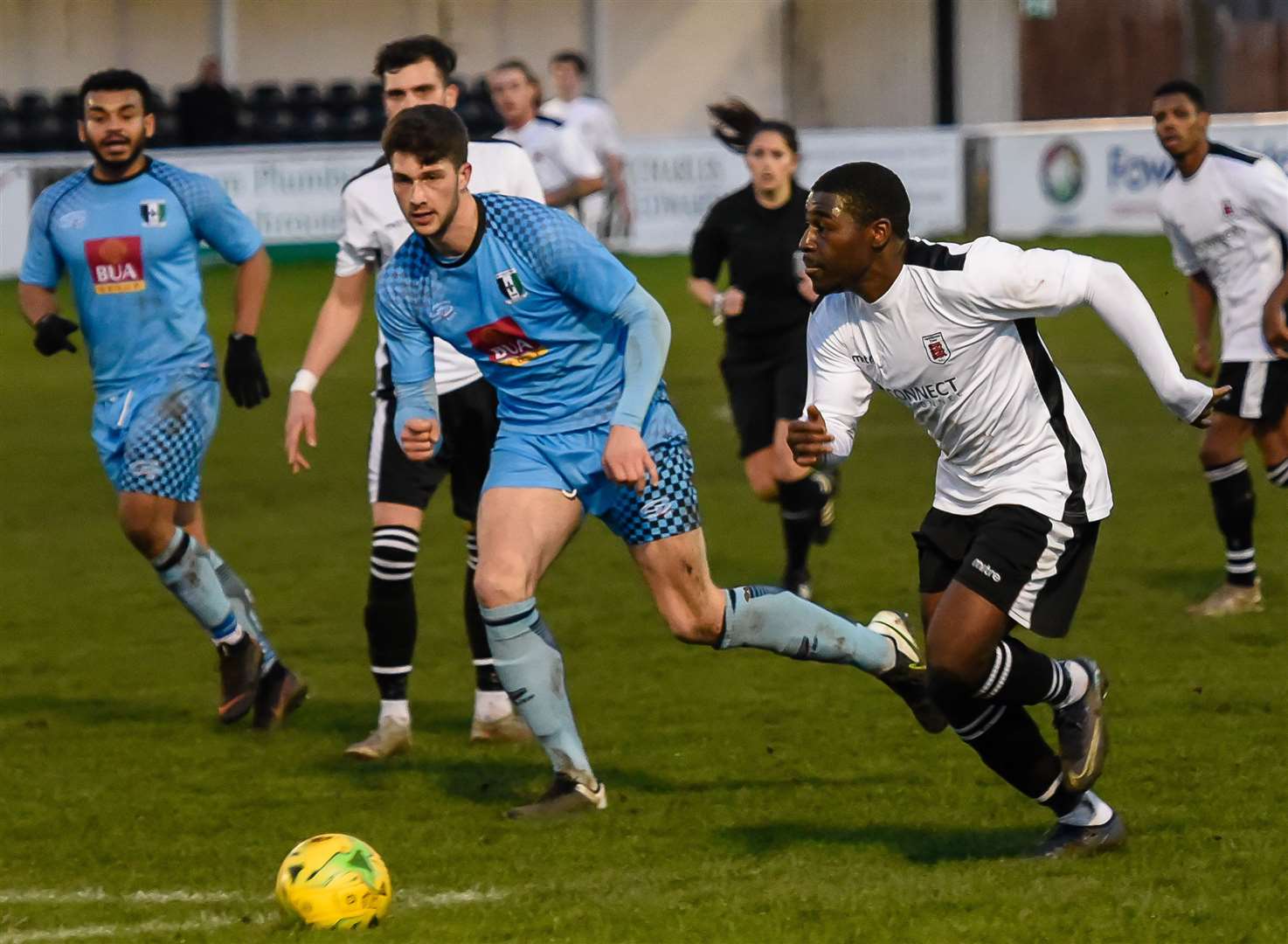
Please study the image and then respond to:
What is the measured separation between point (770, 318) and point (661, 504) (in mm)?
4123

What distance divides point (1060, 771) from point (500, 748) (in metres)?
2.37

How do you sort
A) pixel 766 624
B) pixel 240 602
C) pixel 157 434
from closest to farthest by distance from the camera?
pixel 766 624
pixel 157 434
pixel 240 602

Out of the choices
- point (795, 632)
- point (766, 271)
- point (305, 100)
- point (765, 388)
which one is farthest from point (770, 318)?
point (305, 100)

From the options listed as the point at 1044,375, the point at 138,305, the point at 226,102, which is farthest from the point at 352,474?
the point at 226,102

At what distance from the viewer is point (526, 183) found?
7.41 metres

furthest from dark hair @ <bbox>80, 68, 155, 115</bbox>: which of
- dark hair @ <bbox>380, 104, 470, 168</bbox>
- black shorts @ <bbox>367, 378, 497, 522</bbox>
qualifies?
dark hair @ <bbox>380, 104, 470, 168</bbox>

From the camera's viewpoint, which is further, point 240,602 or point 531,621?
point 240,602

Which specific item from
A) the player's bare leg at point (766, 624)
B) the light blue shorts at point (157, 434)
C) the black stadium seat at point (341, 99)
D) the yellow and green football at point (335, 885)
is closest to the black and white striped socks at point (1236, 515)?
the player's bare leg at point (766, 624)

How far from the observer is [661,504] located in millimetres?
6148

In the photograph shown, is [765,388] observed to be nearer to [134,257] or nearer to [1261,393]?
[1261,393]

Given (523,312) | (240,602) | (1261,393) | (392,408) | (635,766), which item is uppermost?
(523,312)

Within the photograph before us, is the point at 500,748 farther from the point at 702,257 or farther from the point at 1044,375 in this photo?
the point at 702,257

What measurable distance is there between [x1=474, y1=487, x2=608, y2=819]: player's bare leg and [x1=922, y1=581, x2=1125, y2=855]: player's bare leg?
1.10 m

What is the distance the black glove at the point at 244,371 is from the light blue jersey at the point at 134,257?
133mm
